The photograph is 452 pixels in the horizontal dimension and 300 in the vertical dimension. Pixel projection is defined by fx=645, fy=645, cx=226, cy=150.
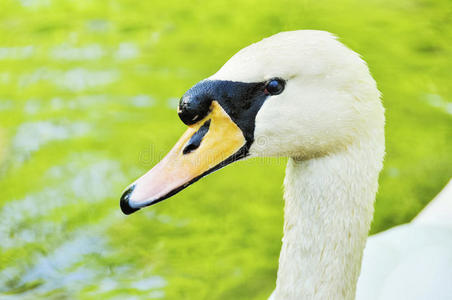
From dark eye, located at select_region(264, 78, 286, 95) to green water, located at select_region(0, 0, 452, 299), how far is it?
1805 mm

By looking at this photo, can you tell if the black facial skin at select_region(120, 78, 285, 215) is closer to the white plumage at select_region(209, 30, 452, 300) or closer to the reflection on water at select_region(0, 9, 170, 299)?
the white plumage at select_region(209, 30, 452, 300)

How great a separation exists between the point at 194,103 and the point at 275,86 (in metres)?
0.26

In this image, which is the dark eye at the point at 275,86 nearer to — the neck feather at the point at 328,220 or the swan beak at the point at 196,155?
the swan beak at the point at 196,155

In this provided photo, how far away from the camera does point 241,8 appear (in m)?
6.29

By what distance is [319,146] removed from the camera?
2.07m

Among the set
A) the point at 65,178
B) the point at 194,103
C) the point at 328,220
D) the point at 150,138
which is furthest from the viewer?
the point at 150,138

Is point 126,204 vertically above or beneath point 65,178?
beneath

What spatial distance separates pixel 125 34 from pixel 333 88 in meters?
4.22

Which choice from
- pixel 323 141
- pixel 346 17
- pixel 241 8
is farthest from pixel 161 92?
pixel 323 141

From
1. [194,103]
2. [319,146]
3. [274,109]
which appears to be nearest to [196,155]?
[194,103]

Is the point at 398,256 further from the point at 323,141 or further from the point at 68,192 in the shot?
the point at 68,192

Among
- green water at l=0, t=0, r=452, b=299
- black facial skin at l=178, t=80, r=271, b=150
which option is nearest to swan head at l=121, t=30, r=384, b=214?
black facial skin at l=178, t=80, r=271, b=150

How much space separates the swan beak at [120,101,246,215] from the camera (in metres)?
2.04

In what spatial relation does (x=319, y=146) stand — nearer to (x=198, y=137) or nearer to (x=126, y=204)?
Answer: (x=198, y=137)
